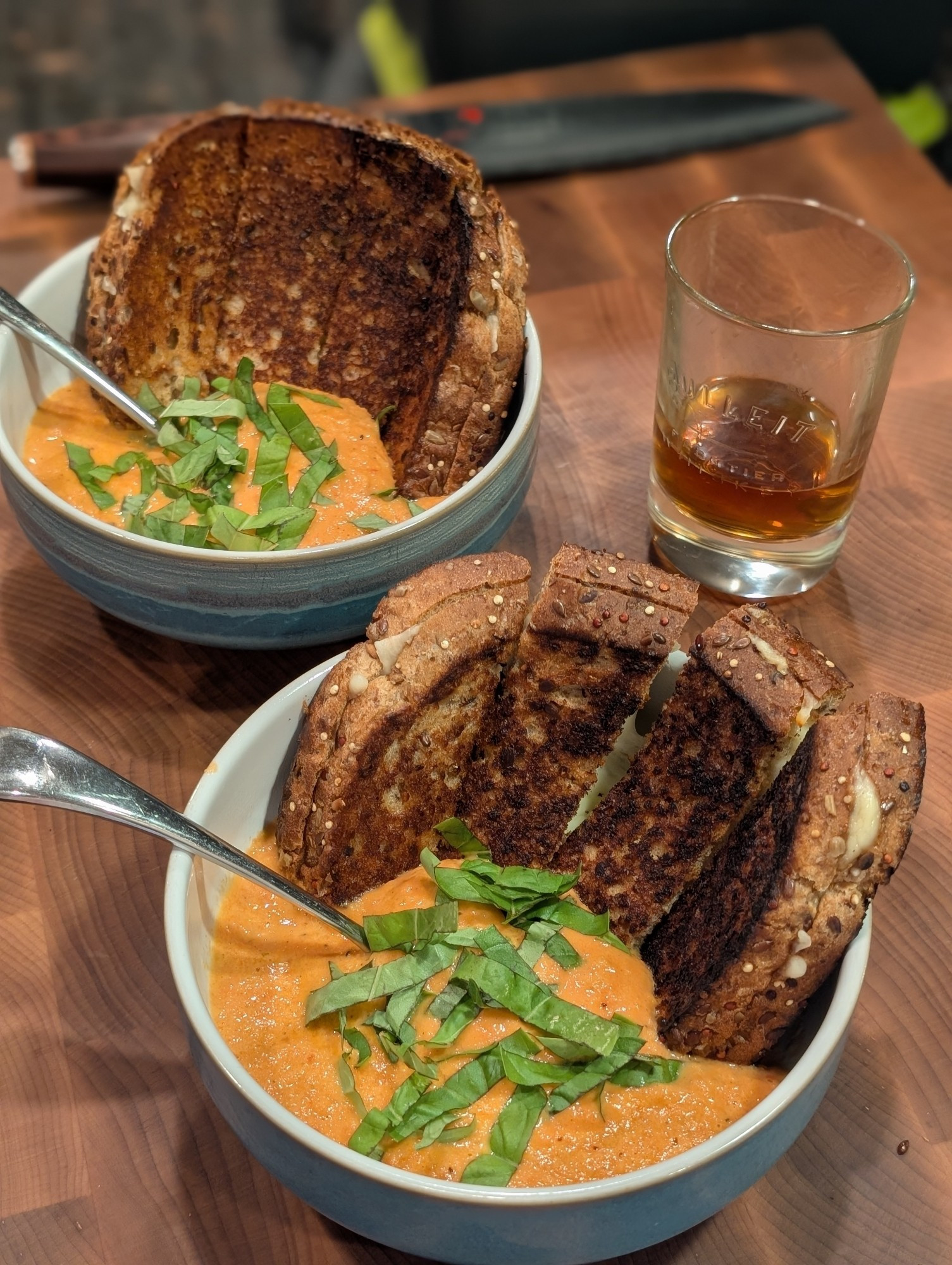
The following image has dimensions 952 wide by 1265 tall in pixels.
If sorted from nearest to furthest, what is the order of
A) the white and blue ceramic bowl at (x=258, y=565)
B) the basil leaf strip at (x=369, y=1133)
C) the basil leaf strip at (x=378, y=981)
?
the basil leaf strip at (x=369, y=1133) < the basil leaf strip at (x=378, y=981) < the white and blue ceramic bowl at (x=258, y=565)

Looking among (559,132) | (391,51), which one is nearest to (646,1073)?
(559,132)

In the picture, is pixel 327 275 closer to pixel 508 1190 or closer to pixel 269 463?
pixel 269 463

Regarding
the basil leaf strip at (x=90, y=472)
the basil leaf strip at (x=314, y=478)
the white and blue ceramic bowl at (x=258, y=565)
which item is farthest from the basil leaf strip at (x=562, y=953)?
the basil leaf strip at (x=90, y=472)

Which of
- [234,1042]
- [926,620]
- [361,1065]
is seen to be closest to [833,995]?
[361,1065]

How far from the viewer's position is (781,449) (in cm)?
181

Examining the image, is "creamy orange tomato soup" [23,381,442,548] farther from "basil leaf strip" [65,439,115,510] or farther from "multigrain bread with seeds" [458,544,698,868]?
"multigrain bread with seeds" [458,544,698,868]

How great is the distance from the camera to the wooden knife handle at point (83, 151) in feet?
8.00

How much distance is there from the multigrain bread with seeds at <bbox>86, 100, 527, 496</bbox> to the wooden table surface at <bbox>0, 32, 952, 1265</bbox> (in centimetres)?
29

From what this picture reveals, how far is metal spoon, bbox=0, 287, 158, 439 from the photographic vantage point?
5.91ft

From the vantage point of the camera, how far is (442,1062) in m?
1.24

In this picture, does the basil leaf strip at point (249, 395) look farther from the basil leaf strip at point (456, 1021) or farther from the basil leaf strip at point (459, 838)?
the basil leaf strip at point (456, 1021)

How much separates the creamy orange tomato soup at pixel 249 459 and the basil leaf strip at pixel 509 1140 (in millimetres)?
767

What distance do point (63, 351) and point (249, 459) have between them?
0.30m

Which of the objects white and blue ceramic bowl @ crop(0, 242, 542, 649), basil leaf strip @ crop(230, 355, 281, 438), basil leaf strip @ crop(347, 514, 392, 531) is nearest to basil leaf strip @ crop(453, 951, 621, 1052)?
white and blue ceramic bowl @ crop(0, 242, 542, 649)
